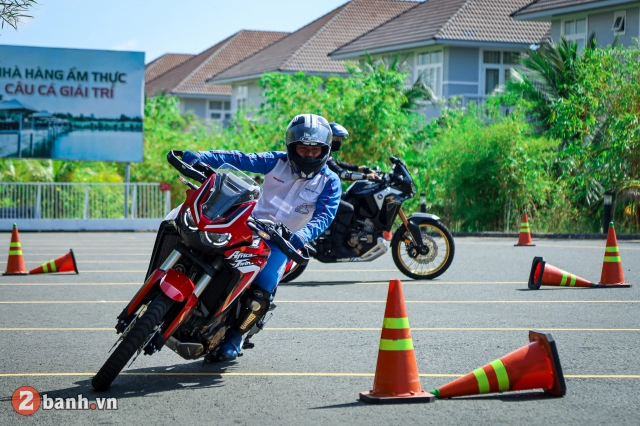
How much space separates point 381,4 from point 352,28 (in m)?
3.87

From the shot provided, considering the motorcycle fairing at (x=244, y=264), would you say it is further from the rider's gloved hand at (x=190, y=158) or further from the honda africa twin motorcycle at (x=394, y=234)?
the honda africa twin motorcycle at (x=394, y=234)

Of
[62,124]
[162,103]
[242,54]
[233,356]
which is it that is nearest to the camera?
[233,356]

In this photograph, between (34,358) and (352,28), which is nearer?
(34,358)

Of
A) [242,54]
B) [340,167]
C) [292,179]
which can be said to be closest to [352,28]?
[242,54]

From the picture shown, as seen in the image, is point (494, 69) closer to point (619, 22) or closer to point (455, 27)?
point (455, 27)

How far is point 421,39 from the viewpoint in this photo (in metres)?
42.2

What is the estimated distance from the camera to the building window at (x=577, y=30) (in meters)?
37.4

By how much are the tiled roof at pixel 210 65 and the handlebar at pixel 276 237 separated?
6190 centimetres

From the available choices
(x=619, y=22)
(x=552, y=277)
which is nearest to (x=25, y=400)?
(x=552, y=277)

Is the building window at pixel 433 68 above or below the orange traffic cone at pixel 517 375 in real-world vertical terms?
above

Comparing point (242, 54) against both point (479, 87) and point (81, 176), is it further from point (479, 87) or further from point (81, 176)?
point (81, 176)

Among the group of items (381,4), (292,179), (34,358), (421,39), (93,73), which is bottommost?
(34,358)

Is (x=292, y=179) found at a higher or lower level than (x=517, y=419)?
higher

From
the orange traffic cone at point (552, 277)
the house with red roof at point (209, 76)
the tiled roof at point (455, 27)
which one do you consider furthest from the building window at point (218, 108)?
the orange traffic cone at point (552, 277)
